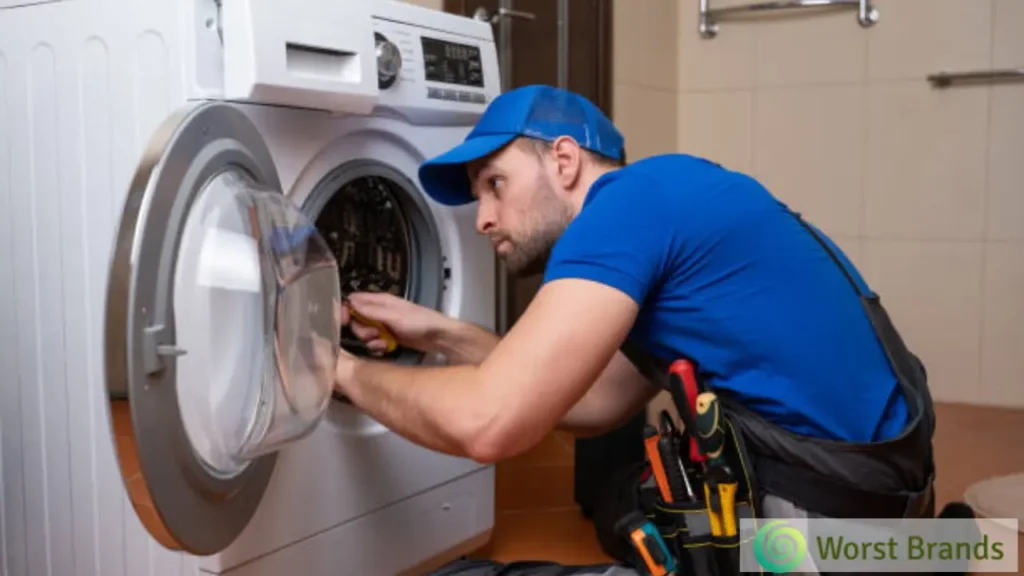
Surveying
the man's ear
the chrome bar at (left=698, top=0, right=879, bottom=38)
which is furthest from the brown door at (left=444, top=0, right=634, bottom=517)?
the man's ear

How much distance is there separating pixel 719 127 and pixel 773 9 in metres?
0.37

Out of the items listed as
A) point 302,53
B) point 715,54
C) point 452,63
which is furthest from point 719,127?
point 302,53

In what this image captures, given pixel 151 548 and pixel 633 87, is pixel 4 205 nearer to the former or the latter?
pixel 151 548

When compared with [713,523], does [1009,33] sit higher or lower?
higher

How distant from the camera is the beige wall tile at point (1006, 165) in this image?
276 cm

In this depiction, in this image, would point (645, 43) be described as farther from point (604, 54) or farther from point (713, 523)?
point (713, 523)

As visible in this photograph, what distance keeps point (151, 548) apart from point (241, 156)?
20.4 inches

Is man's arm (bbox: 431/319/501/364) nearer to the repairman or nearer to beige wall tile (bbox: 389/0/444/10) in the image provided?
the repairman

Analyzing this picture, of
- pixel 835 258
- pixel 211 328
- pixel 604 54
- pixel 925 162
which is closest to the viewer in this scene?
pixel 211 328

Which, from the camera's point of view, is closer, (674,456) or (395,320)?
(674,456)

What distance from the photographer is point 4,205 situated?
4.40 feet

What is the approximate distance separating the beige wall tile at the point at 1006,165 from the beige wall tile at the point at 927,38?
116 millimetres

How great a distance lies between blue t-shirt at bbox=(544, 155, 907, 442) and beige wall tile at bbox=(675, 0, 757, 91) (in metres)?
2.00

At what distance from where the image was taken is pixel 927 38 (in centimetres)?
283
